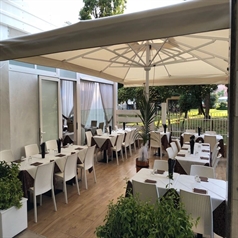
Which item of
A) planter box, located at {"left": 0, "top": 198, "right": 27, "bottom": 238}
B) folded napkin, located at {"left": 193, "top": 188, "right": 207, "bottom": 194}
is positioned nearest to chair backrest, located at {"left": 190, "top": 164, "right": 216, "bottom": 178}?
folded napkin, located at {"left": 193, "top": 188, "right": 207, "bottom": 194}

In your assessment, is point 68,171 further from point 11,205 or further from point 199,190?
point 199,190

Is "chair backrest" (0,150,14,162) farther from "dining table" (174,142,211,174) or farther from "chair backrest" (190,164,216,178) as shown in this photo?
"chair backrest" (190,164,216,178)

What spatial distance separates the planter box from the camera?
2467 millimetres

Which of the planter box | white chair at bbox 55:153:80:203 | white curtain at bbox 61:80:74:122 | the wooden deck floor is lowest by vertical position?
the wooden deck floor

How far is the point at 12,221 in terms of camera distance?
2.59 metres

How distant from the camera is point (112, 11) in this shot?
13.3m

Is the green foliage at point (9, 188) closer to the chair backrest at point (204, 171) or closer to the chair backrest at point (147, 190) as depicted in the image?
the chair backrest at point (147, 190)

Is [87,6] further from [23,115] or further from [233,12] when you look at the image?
[233,12]

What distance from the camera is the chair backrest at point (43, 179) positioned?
3100mm

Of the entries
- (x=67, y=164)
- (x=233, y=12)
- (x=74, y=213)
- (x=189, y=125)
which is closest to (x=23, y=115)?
(x=67, y=164)

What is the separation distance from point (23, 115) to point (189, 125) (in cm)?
648

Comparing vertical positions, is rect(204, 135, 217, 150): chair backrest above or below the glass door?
below

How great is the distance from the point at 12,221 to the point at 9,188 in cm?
45

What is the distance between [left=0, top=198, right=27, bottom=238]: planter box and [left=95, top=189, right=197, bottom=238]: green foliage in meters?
1.60
